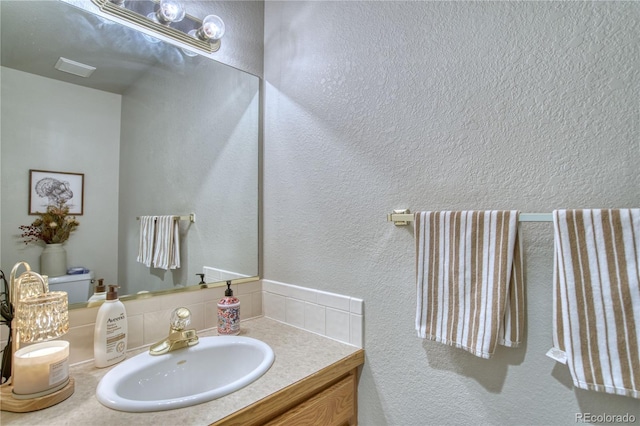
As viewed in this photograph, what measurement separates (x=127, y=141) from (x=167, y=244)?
0.42m

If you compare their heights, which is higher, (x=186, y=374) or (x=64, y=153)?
(x=64, y=153)

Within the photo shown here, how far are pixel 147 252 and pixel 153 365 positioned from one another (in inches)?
16.1

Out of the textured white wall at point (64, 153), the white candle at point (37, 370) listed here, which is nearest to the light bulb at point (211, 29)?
the textured white wall at point (64, 153)

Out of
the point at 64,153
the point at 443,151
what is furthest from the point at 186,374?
the point at 443,151

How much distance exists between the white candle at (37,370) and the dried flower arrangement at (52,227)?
12.6 inches

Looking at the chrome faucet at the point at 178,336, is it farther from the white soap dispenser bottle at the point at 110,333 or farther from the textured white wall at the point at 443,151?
the textured white wall at the point at 443,151

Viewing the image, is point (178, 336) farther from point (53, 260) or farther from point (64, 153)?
Answer: point (64, 153)

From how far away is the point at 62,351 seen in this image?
2.47 feet

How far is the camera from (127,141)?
1083mm

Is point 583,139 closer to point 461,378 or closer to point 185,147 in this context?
point 461,378

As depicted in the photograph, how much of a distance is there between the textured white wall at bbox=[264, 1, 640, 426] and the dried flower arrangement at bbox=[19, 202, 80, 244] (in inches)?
29.2

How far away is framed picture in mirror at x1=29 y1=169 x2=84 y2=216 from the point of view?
89cm

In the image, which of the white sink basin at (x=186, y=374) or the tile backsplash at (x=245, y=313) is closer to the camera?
the white sink basin at (x=186, y=374)

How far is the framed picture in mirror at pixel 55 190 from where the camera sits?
0.89 m
